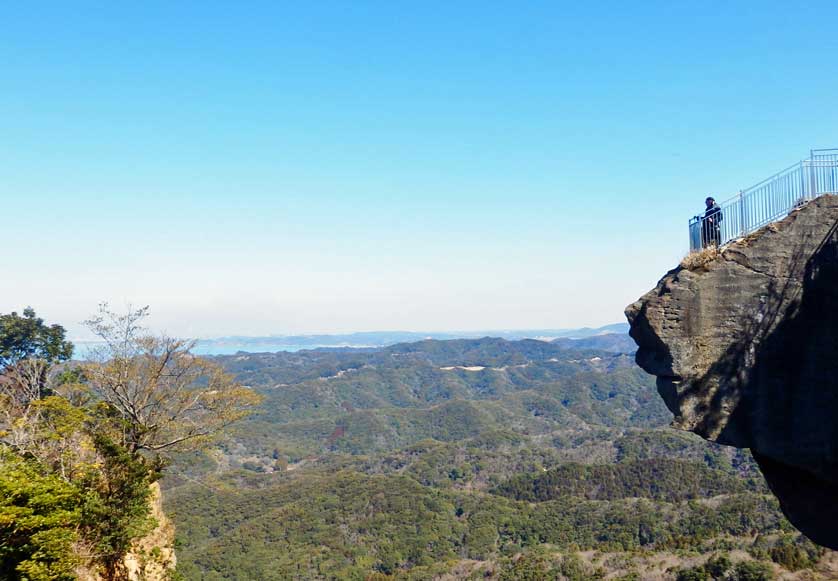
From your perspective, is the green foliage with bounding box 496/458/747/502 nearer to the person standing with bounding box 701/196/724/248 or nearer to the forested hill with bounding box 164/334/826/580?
the forested hill with bounding box 164/334/826/580

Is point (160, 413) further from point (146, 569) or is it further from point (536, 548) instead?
point (536, 548)

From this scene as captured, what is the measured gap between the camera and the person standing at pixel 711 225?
12891 mm

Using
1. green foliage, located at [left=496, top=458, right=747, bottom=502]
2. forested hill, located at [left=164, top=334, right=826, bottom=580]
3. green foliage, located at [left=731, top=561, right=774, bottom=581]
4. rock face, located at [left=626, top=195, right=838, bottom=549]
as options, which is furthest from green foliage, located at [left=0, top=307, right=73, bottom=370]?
green foliage, located at [left=496, top=458, right=747, bottom=502]

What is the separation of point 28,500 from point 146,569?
5.78m

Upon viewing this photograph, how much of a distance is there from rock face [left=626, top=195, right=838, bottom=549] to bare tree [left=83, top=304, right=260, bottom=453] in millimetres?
14127

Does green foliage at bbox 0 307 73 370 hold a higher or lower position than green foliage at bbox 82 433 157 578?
higher

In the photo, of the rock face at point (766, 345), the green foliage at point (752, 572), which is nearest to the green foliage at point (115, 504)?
the rock face at point (766, 345)

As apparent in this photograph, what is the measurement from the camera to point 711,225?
13078 mm

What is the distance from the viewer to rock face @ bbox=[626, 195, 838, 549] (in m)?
10.9

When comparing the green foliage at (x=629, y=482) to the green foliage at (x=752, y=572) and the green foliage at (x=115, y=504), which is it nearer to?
the green foliage at (x=752, y=572)

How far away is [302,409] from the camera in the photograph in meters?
194

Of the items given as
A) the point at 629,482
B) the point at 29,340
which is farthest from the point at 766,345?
the point at 629,482

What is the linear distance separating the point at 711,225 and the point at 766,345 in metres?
3.24

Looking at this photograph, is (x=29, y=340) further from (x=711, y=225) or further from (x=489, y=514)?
(x=489, y=514)
